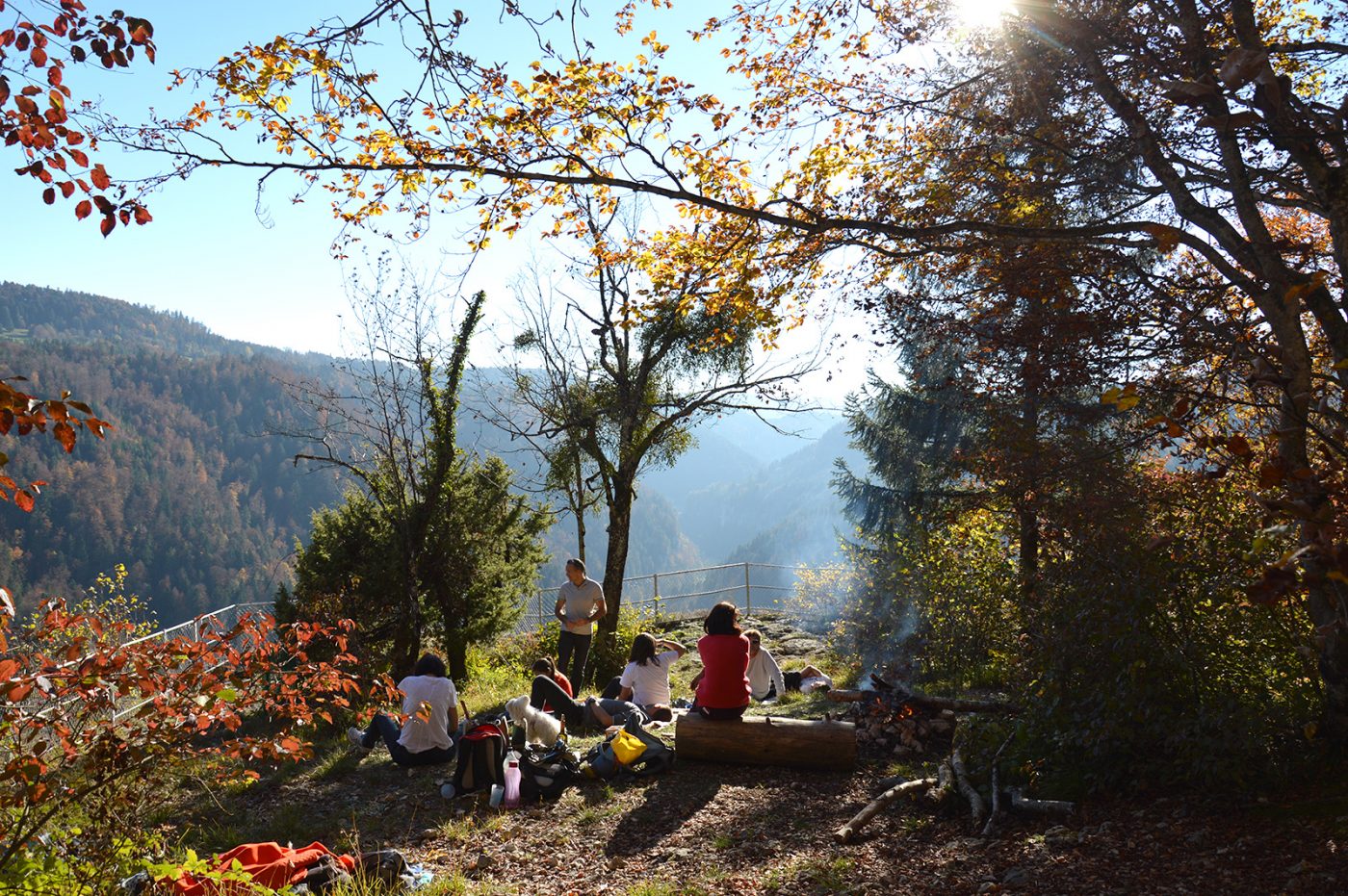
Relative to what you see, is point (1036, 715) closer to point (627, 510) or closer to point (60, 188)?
point (60, 188)

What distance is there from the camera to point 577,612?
9250 mm

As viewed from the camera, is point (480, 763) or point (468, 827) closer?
point (468, 827)

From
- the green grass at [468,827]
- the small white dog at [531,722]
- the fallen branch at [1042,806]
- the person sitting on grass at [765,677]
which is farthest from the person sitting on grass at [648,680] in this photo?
the fallen branch at [1042,806]

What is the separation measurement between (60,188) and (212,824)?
15.5 ft

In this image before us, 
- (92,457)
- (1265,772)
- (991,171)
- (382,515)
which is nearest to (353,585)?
(382,515)

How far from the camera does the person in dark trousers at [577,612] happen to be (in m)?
9.15

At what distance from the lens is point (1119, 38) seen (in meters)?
5.07

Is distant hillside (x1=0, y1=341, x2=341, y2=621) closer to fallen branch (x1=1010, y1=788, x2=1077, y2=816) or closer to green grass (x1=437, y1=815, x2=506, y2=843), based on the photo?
green grass (x1=437, y1=815, x2=506, y2=843)

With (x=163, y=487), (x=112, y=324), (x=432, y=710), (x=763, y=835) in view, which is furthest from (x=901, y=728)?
(x=112, y=324)

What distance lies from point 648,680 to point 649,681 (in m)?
0.01

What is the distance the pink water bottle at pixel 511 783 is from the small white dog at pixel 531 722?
0.78 meters

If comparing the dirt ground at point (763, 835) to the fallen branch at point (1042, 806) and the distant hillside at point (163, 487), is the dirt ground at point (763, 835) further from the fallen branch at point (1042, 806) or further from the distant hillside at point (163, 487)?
the distant hillside at point (163, 487)

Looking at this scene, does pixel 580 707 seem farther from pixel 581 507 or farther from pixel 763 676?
pixel 581 507

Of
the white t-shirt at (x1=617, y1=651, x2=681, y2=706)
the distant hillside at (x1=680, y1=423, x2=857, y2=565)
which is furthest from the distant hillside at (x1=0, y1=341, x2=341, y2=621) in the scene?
the distant hillside at (x1=680, y1=423, x2=857, y2=565)
